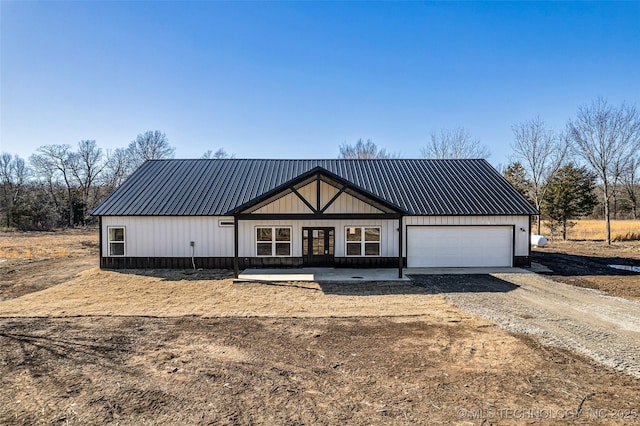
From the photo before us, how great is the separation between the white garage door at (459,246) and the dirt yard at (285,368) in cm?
608

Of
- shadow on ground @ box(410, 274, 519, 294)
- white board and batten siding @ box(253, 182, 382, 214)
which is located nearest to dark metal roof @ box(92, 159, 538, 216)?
white board and batten siding @ box(253, 182, 382, 214)

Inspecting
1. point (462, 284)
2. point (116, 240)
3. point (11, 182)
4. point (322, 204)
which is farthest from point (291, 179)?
point (11, 182)

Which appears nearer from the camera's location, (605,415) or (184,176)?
(605,415)

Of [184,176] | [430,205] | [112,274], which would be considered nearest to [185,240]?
[112,274]

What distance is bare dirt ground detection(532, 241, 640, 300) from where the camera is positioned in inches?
482

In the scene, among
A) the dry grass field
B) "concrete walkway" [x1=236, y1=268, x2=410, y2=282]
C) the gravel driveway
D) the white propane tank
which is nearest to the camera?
the gravel driveway

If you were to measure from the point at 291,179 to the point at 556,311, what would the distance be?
10.1 metres

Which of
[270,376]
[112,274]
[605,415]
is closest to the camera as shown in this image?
[605,415]

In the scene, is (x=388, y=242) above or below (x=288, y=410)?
above

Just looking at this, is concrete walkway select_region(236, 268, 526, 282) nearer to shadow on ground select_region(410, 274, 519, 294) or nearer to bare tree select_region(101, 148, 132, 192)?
shadow on ground select_region(410, 274, 519, 294)

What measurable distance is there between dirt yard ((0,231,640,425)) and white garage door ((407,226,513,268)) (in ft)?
20.0

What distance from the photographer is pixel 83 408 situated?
467cm

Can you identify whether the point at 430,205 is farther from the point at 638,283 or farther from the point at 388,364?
the point at 388,364

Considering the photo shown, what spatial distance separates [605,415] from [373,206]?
36.7 ft
